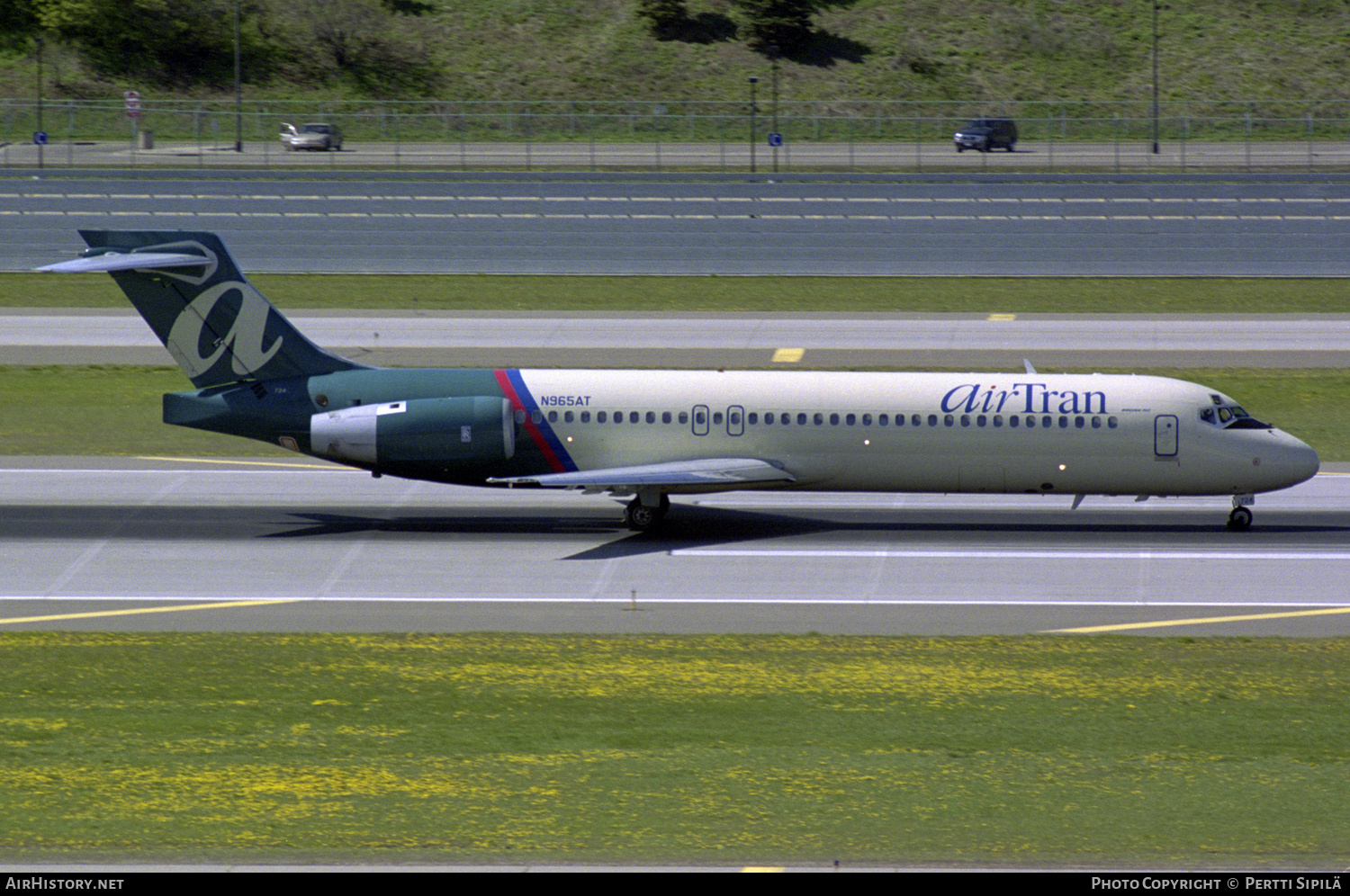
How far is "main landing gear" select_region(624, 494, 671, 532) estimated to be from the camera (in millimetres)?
31969

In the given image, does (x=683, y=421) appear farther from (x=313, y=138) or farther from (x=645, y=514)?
(x=313, y=138)

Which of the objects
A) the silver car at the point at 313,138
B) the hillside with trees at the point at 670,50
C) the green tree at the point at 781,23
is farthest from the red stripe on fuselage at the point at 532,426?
the green tree at the point at 781,23

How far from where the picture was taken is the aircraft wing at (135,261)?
102ft

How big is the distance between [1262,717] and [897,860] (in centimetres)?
811

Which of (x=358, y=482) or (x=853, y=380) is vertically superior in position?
(x=853, y=380)

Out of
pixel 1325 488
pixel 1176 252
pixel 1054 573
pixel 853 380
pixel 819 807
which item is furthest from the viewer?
pixel 1176 252

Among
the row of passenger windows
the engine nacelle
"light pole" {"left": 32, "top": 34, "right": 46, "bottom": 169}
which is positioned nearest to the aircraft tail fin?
the engine nacelle

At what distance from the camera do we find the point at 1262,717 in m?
20.0

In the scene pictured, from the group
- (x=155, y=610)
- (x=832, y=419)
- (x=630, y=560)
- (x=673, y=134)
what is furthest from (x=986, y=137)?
(x=155, y=610)

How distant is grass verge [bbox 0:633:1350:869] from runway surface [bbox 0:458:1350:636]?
5.25 feet

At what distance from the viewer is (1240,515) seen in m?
32.7

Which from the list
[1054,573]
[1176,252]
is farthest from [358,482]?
[1176,252]

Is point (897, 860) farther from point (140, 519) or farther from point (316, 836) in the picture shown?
point (140, 519)

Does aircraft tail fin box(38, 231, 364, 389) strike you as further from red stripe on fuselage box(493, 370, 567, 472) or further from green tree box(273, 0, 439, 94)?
green tree box(273, 0, 439, 94)
